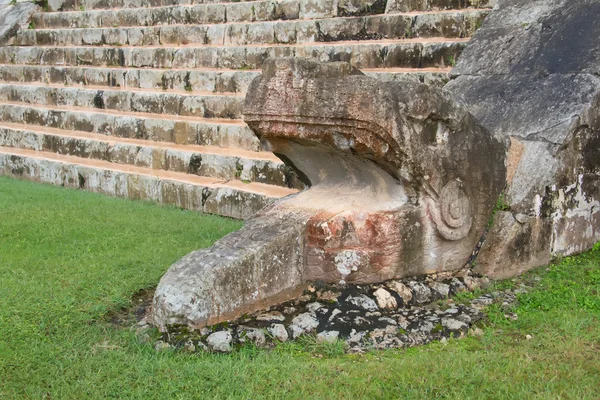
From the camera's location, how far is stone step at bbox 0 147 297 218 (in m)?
7.34

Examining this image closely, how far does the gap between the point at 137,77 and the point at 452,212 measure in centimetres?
646

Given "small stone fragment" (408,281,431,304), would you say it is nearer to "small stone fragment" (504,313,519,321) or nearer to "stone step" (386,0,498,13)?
"small stone fragment" (504,313,519,321)

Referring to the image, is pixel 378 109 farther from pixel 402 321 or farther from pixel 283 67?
pixel 402 321

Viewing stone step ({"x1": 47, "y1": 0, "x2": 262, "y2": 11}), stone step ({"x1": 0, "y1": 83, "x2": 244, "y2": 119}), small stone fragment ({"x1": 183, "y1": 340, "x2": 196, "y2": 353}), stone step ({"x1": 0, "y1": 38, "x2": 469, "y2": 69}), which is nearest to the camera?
small stone fragment ({"x1": 183, "y1": 340, "x2": 196, "y2": 353})

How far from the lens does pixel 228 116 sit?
852cm

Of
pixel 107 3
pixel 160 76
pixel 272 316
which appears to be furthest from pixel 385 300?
pixel 107 3

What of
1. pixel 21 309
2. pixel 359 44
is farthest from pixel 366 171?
pixel 359 44

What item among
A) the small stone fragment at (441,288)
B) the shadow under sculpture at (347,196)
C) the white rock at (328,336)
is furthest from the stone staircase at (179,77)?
the white rock at (328,336)

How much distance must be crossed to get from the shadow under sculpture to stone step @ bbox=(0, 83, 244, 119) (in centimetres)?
398

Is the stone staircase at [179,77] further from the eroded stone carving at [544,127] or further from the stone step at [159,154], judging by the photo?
the eroded stone carving at [544,127]

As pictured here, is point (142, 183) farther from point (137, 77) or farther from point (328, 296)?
point (328, 296)

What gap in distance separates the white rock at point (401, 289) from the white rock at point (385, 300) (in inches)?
2.7

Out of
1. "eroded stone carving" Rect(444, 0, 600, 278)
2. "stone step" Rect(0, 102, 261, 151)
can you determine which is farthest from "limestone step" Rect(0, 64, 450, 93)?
"eroded stone carving" Rect(444, 0, 600, 278)

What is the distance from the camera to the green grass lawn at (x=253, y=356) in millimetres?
3193
